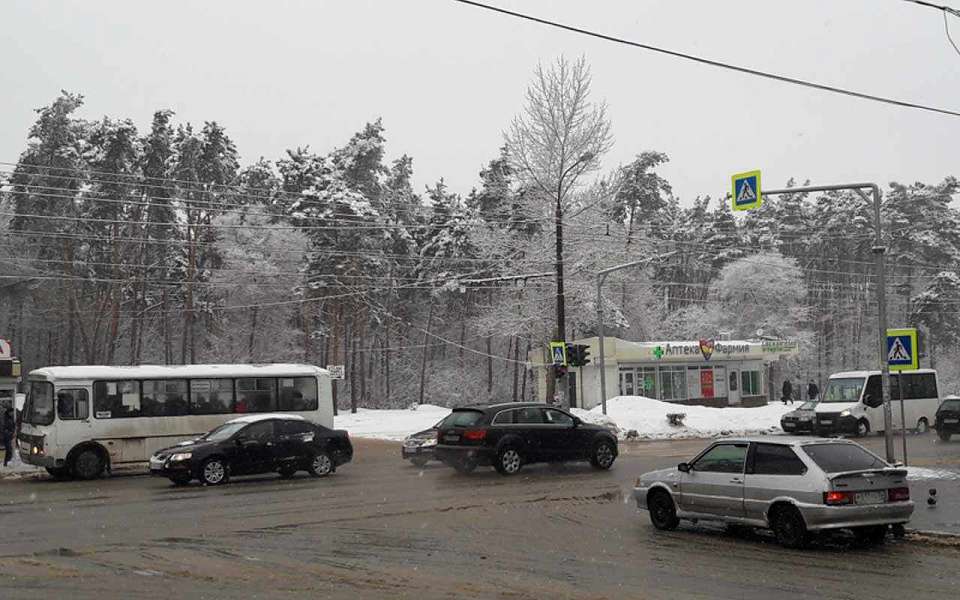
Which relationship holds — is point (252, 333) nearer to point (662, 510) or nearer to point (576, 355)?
point (576, 355)

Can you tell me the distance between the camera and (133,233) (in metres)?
65.6

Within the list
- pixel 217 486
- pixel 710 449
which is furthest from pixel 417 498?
pixel 710 449

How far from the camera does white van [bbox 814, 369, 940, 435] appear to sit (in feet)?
116

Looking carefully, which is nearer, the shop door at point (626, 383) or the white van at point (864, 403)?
the white van at point (864, 403)

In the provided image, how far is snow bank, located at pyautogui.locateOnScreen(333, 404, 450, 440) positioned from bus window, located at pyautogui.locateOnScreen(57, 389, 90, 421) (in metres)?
17.4

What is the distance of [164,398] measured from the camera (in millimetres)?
25656

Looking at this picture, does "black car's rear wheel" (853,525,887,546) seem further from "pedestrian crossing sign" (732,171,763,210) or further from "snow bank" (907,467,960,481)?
"pedestrian crossing sign" (732,171,763,210)

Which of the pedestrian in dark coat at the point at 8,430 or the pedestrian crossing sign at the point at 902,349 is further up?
the pedestrian crossing sign at the point at 902,349

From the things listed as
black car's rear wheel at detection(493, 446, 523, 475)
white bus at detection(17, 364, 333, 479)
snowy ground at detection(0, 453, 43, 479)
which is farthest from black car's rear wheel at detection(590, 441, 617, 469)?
snowy ground at detection(0, 453, 43, 479)

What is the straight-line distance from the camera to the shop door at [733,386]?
5788cm

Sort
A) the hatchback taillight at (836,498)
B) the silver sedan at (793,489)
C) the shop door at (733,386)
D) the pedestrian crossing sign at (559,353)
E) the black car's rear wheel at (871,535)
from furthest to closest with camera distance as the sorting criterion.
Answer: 1. the shop door at (733,386)
2. the pedestrian crossing sign at (559,353)
3. the black car's rear wheel at (871,535)
4. the silver sedan at (793,489)
5. the hatchback taillight at (836,498)

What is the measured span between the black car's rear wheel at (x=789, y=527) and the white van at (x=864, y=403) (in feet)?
79.1

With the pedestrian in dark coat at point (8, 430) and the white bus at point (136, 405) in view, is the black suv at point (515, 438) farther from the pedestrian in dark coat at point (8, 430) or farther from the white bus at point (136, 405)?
the pedestrian in dark coat at point (8, 430)

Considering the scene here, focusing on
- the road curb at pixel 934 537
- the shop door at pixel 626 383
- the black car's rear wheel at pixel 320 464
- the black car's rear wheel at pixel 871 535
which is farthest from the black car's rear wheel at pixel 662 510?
the shop door at pixel 626 383
